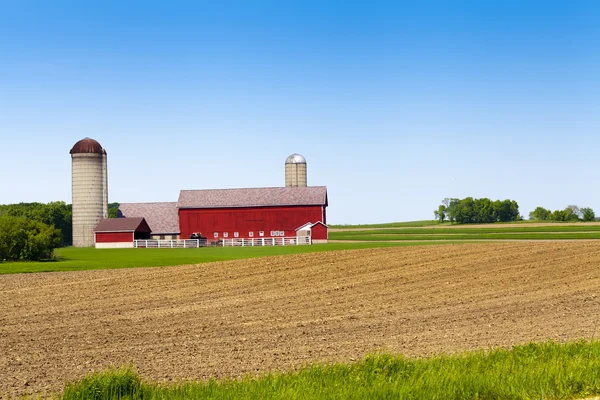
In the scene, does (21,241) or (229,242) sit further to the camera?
(229,242)

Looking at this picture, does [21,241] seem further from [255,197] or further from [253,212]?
[255,197]

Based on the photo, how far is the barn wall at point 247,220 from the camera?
7812cm

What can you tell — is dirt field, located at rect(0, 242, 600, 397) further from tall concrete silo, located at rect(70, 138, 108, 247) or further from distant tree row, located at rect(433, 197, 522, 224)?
distant tree row, located at rect(433, 197, 522, 224)

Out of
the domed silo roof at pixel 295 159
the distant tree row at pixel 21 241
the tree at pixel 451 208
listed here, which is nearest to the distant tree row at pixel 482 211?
the tree at pixel 451 208

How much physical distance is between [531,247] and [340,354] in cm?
3314

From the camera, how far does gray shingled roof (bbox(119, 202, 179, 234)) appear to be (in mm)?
80812

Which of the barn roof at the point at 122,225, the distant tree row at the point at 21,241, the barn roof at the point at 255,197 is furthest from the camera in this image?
the barn roof at the point at 255,197

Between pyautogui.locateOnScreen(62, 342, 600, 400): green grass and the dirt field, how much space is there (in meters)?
1.84

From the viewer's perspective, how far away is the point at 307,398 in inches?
364

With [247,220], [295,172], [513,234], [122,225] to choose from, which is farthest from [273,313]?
[295,172]

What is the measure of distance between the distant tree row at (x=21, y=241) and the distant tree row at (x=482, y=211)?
353ft

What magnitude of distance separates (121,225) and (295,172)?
841 inches

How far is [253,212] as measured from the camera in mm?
78938

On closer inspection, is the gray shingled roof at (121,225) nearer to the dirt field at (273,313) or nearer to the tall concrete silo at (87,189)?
the tall concrete silo at (87,189)
